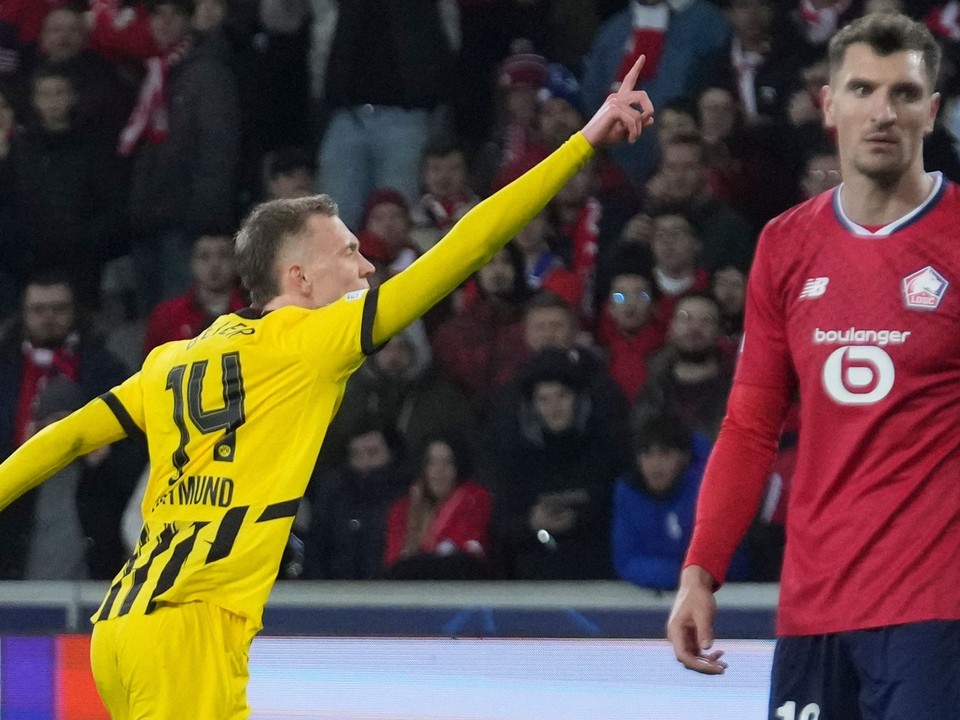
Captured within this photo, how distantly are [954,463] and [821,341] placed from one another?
27cm

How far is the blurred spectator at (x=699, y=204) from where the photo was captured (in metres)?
6.14

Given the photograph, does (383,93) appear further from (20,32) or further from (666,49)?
(20,32)

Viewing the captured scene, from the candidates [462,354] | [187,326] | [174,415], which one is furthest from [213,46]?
[174,415]

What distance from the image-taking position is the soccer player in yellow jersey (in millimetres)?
3186

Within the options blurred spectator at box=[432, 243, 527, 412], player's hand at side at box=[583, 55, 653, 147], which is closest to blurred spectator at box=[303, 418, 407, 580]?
blurred spectator at box=[432, 243, 527, 412]

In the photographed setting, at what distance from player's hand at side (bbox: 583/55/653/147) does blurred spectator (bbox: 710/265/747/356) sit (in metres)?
2.78

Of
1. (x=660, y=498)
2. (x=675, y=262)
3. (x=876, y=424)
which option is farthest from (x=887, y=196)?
(x=675, y=262)

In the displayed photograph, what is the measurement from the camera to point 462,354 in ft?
20.6

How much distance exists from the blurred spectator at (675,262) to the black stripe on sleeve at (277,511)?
292cm

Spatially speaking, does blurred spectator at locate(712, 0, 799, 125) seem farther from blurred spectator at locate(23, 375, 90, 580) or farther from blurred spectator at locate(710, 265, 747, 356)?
blurred spectator at locate(23, 375, 90, 580)

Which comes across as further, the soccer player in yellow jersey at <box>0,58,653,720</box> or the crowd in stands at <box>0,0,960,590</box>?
the crowd in stands at <box>0,0,960,590</box>

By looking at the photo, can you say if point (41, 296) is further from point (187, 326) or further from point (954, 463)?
point (954, 463)

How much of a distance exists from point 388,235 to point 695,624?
167 inches

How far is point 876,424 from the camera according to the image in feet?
8.19
